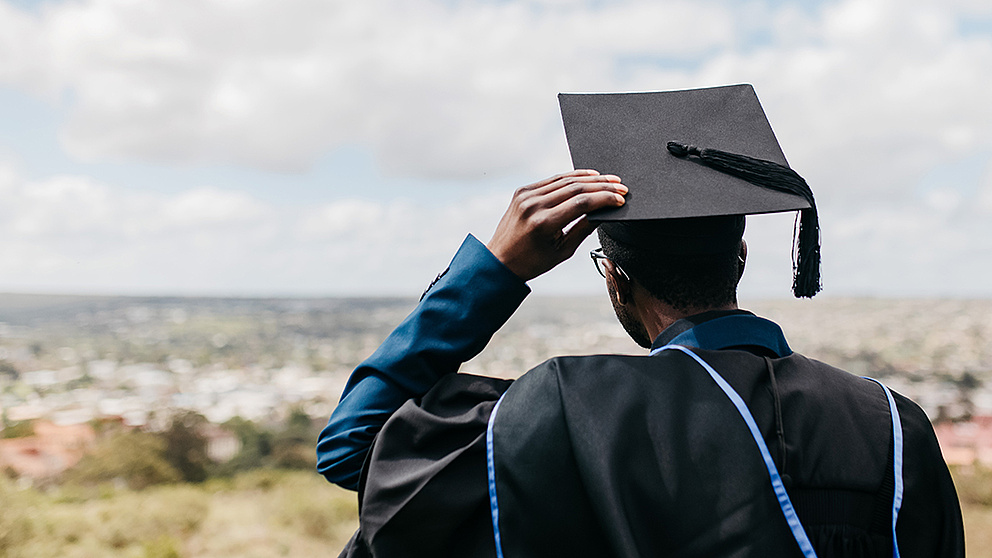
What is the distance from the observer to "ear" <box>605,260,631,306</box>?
4.59 ft

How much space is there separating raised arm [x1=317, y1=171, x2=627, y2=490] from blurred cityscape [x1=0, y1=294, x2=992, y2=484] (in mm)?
7651

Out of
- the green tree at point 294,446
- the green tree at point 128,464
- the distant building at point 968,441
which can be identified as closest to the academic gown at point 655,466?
the distant building at point 968,441

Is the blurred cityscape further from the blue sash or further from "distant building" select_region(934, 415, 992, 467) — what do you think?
the blue sash

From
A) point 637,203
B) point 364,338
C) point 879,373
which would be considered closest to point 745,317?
point 637,203

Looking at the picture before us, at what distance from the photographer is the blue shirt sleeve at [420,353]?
1290mm

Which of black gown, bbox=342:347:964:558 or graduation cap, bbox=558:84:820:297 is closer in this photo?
black gown, bbox=342:347:964:558

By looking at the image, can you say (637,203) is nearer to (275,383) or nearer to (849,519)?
(849,519)

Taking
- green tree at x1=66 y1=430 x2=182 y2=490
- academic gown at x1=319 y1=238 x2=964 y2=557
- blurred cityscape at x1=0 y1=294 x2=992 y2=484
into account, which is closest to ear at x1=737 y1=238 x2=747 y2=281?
academic gown at x1=319 y1=238 x2=964 y2=557

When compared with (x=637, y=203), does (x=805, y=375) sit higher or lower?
lower

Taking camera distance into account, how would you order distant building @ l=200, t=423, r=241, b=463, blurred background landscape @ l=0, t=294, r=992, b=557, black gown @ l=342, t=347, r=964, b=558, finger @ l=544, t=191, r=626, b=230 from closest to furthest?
black gown @ l=342, t=347, r=964, b=558, finger @ l=544, t=191, r=626, b=230, blurred background landscape @ l=0, t=294, r=992, b=557, distant building @ l=200, t=423, r=241, b=463

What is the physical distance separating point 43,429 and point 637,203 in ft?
31.3

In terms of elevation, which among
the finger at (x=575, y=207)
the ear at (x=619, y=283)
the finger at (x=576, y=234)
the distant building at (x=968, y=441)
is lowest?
the distant building at (x=968, y=441)

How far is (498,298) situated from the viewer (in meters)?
1.33

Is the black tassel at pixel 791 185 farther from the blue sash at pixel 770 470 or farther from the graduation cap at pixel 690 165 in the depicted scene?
→ the blue sash at pixel 770 470
